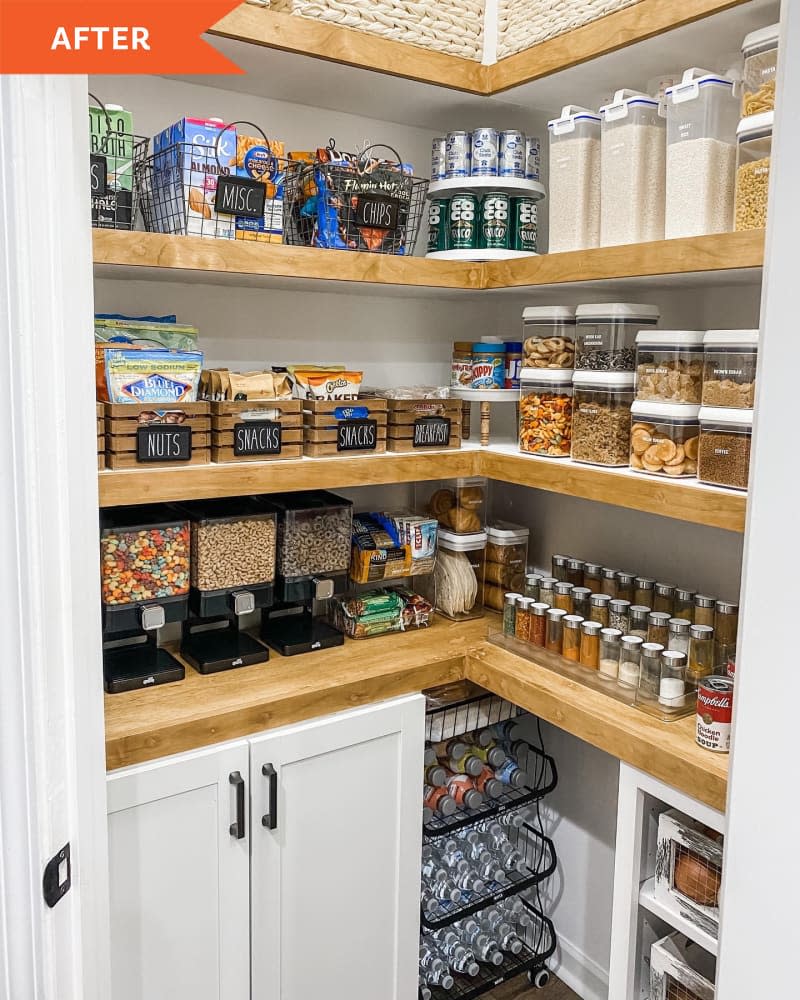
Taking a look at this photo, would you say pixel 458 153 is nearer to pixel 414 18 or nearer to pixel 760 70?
pixel 414 18

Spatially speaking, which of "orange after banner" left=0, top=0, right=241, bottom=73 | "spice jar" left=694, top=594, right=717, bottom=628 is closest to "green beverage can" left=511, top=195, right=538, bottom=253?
"spice jar" left=694, top=594, right=717, bottom=628

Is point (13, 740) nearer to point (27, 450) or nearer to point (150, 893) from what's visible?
point (27, 450)

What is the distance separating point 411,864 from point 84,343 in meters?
1.43

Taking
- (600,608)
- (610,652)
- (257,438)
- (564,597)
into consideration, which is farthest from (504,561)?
(257,438)

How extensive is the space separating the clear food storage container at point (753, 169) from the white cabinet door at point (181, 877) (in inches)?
53.9

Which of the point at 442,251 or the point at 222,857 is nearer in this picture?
the point at 222,857

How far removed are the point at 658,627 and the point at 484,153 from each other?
1159 mm

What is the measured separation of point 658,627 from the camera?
1.93 m

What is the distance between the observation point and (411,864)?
2.06m

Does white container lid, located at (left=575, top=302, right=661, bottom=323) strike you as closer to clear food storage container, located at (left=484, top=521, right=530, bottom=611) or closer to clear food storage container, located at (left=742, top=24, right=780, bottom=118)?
clear food storage container, located at (left=742, top=24, right=780, bottom=118)

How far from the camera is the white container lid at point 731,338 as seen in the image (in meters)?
1.60

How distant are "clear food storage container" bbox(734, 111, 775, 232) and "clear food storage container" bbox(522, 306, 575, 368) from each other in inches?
19.6

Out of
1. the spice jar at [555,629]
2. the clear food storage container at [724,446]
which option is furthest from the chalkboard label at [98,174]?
the spice jar at [555,629]

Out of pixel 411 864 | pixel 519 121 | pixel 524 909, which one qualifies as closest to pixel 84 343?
pixel 411 864
